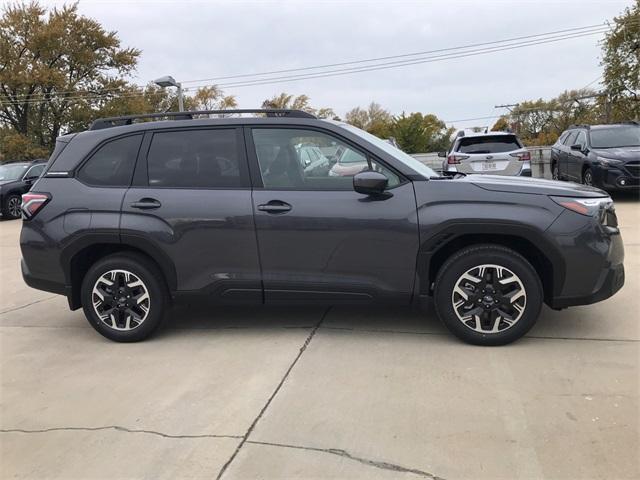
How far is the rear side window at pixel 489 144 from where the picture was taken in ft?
35.1

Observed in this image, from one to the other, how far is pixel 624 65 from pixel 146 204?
90.6ft

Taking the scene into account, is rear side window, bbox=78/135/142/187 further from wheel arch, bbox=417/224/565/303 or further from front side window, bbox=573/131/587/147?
front side window, bbox=573/131/587/147

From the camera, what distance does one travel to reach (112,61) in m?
36.8

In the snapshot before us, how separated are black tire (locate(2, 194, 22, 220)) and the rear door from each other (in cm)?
1208

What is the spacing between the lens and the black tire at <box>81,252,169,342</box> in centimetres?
439

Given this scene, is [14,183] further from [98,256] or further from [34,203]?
[98,256]

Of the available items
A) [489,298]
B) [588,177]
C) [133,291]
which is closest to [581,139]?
[588,177]

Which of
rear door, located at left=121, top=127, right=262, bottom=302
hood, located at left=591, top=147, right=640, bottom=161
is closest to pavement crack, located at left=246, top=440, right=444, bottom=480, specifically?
rear door, located at left=121, top=127, right=262, bottom=302

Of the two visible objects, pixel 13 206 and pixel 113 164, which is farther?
pixel 13 206

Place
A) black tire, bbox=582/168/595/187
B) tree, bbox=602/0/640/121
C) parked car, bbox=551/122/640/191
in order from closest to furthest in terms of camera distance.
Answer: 1. parked car, bbox=551/122/640/191
2. black tire, bbox=582/168/595/187
3. tree, bbox=602/0/640/121

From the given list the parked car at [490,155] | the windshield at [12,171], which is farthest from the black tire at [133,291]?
the windshield at [12,171]

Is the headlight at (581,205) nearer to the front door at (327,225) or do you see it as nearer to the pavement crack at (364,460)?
the front door at (327,225)

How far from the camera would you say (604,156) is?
1091 cm

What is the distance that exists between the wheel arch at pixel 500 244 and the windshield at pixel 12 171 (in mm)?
14461
